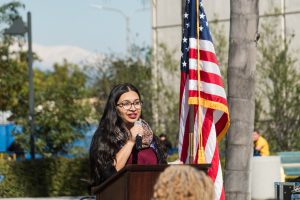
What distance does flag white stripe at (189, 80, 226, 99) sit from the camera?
10.0 metres

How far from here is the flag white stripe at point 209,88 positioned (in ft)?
32.9

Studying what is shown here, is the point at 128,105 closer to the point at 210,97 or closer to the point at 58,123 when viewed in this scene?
the point at 210,97

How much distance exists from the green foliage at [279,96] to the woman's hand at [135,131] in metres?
22.1

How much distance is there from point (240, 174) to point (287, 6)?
26341 millimetres

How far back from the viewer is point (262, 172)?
1922 centimetres

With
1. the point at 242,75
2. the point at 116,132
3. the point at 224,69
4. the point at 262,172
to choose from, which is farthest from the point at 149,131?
the point at 224,69

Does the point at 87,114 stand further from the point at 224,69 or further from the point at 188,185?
the point at 188,185

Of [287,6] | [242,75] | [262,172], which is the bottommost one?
[262,172]

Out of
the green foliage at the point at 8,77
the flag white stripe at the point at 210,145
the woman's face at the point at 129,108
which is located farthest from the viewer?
the green foliage at the point at 8,77

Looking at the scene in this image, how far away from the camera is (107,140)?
796 centimetres

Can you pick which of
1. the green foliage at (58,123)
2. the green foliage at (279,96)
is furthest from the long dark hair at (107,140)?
the green foliage at (279,96)

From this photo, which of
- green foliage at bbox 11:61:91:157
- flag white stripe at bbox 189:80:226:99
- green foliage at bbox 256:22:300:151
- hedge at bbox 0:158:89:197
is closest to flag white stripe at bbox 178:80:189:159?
flag white stripe at bbox 189:80:226:99

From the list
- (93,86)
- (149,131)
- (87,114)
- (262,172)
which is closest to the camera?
(149,131)

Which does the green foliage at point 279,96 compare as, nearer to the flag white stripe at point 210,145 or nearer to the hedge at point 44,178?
the hedge at point 44,178
